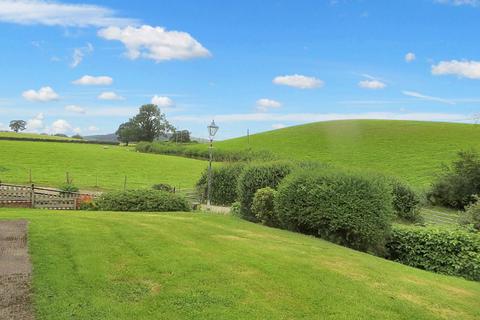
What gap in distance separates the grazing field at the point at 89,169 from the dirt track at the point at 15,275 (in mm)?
29870

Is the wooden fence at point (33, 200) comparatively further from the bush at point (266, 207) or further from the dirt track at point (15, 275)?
the dirt track at point (15, 275)

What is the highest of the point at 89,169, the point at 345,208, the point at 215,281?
the point at 345,208

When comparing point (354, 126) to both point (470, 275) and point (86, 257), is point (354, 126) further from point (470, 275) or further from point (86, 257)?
point (86, 257)

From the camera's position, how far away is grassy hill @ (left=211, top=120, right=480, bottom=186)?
59.7m

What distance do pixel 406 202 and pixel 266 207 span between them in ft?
33.0

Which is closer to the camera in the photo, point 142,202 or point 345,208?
point 345,208

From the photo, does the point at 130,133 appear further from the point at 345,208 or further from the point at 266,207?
the point at 345,208

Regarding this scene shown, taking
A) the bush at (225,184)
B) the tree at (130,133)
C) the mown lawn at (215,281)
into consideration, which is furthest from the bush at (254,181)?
the tree at (130,133)

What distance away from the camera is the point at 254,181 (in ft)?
65.0

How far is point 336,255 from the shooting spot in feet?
35.4

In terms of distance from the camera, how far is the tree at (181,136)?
13800 cm

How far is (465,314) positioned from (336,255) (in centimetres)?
368

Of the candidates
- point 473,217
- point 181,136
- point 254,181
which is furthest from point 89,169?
point 181,136

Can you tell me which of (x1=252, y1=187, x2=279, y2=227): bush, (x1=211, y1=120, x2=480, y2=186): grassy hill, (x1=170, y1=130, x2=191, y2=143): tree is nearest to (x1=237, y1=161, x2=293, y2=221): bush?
(x1=252, y1=187, x2=279, y2=227): bush
